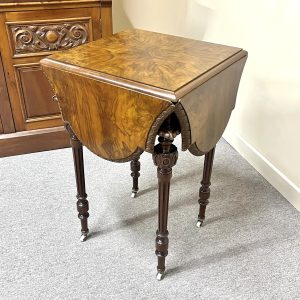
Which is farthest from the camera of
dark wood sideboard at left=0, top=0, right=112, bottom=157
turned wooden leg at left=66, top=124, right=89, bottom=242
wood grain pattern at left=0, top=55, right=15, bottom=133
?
wood grain pattern at left=0, top=55, right=15, bottom=133

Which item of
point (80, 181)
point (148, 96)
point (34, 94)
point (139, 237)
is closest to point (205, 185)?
point (139, 237)

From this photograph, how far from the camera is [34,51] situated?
1970mm

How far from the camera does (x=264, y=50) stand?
1904 mm

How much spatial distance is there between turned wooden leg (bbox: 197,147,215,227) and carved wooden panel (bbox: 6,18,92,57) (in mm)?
1015

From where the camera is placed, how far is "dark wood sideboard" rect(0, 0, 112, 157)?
188cm

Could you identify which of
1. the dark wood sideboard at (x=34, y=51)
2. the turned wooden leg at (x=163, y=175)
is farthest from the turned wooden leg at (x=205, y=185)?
the dark wood sideboard at (x=34, y=51)

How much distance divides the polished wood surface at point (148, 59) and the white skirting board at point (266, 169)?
2.73 ft

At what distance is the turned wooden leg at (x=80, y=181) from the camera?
4.62ft

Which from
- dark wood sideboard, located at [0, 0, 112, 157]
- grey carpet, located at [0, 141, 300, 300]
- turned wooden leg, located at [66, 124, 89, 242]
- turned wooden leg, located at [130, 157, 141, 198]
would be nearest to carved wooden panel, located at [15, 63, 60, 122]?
dark wood sideboard, located at [0, 0, 112, 157]

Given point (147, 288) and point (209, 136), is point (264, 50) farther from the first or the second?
point (147, 288)

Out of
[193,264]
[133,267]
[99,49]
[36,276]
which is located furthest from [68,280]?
[99,49]

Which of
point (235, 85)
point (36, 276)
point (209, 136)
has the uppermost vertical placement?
point (235, 85)

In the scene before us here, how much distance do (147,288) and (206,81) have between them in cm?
81

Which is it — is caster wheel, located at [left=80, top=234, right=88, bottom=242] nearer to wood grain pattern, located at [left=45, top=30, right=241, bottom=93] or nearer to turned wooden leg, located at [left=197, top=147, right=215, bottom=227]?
turned wooden leg, located at [left=197, top=147, right=215, bottom=227]
